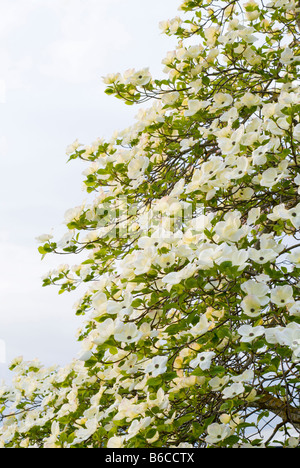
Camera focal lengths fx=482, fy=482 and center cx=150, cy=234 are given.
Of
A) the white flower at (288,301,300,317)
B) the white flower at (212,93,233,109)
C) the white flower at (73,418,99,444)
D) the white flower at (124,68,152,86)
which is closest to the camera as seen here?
the white flower at (288,301,300,317)

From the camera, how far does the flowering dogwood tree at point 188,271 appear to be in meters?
1.46

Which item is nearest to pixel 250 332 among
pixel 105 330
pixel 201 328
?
pixel 201 328

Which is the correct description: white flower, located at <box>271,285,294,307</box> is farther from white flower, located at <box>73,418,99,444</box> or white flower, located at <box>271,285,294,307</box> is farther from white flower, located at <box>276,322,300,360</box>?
white flower, located at <box>73,418,99,444</box>

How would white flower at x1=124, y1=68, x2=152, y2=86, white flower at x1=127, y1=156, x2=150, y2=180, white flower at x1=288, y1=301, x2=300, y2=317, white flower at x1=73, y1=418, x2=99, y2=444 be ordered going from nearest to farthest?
white flower at x1=288, y1=301, x2=300, y2=317 < white flower at x1=73, y1=418, x2=99, y2=444 < white flower at x1=127, y1=156, x2=150, y2=180 < white flower at x1=124, y1=68, x2=152, y2=86

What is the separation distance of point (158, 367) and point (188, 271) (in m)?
0.29

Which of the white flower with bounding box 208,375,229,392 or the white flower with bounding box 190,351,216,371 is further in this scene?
the white flower with bounding box 208,375,229,392

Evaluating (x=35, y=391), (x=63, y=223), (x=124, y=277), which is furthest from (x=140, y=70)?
(x=35, y=391)

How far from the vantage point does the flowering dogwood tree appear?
57.4 inches

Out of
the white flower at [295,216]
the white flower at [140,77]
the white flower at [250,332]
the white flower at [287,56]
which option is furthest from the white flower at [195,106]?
the white flower at [250,332]

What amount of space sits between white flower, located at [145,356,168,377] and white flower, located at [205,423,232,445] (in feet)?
0.76

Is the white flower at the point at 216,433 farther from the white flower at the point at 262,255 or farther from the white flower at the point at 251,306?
the white flower at the point at 262,255

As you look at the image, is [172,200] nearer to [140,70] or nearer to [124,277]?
[124,277]

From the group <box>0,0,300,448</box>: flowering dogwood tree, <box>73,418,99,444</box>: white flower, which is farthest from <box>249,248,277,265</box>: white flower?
<box>73,418,99,444</box>: white flower

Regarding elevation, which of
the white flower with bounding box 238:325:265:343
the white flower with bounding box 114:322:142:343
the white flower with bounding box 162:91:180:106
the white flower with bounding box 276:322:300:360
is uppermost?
the white flower with bounding box 162:91:180:106
